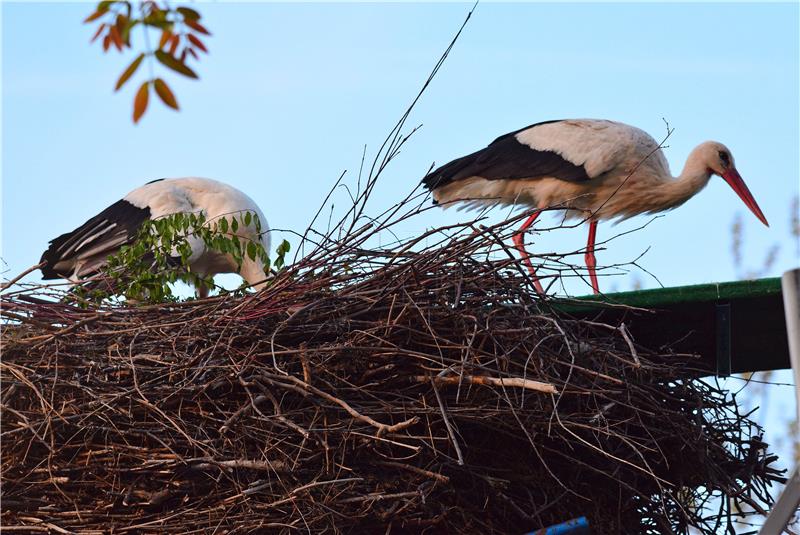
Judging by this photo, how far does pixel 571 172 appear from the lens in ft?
22.9

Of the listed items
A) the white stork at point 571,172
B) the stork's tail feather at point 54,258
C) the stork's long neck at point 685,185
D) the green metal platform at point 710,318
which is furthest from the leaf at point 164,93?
the stork's long neck at point 685,185

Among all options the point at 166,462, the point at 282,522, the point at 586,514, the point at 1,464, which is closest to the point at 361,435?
the point at 282,522

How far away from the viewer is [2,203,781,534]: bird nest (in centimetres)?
388

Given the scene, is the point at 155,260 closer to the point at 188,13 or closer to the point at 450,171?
the point at 450,171

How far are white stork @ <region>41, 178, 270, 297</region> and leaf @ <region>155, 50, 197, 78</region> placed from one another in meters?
3.87

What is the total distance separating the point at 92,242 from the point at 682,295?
3.20 metres

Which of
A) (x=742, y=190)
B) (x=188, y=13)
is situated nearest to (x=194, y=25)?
(x=188, y=13)

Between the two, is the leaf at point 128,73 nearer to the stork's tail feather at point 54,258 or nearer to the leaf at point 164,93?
the leaf at point 164,93

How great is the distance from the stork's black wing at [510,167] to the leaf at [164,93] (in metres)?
4.54

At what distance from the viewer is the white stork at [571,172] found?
6.96 m

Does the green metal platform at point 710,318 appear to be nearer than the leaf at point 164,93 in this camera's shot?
No

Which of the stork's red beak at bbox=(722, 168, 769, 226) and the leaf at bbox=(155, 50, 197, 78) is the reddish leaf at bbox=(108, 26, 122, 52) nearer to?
the leaf at bbox=(155, 50, 197, 78)

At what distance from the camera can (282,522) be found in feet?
12.6

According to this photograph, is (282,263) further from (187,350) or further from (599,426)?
(599,426)
